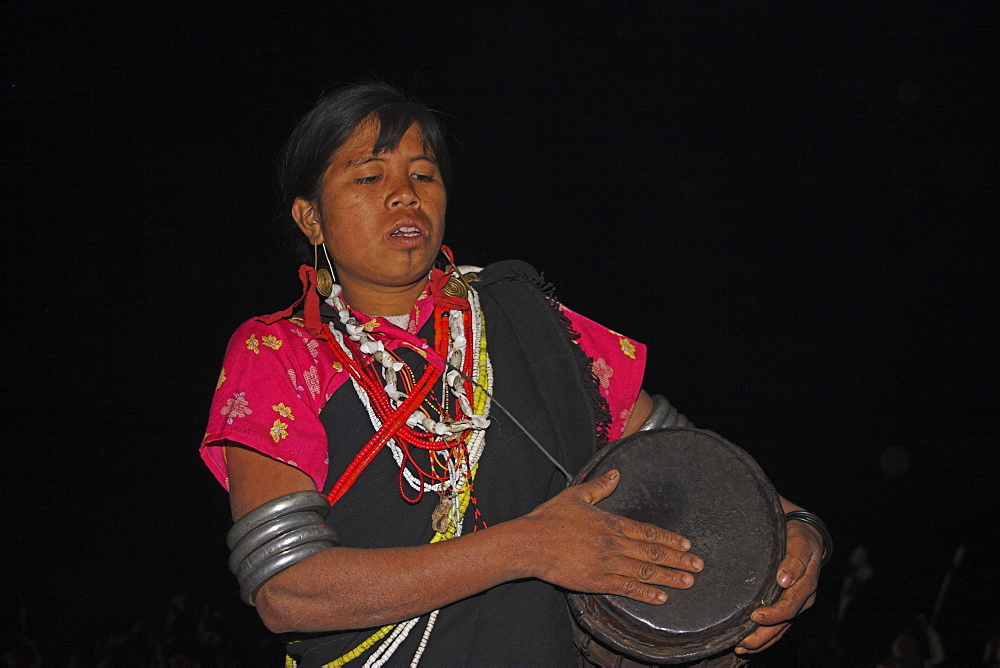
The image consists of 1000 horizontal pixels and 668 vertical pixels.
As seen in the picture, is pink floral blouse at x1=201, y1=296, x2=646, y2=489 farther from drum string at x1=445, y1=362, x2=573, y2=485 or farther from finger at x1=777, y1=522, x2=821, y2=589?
finger at x1=777, y1=522, x2=821, y2=589

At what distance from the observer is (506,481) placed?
5.04 ft

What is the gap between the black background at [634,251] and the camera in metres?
3.06

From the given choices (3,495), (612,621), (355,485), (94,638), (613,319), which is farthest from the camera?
(613,319)

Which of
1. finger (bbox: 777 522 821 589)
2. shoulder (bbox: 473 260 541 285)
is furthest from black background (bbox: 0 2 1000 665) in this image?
finger (bbox: 777 522 821 589)

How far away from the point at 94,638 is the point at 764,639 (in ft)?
9.75

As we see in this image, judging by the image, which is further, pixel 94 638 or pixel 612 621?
pixel 94 638

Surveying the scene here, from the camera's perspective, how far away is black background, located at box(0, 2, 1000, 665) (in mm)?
3059

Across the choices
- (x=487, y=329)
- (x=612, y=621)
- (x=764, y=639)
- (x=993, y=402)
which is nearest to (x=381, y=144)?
(x=487, y=329)

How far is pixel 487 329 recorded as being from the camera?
1685 mm

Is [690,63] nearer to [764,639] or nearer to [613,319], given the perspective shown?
[613,319]

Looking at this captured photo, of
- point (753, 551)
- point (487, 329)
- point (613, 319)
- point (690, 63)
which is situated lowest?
point (613, 319)

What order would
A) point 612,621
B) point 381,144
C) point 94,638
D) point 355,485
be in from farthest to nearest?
point 94,638, point 381,144, point 355,485, point 612,621

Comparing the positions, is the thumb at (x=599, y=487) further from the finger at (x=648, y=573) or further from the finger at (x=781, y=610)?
the finger at (x=781, y=610)

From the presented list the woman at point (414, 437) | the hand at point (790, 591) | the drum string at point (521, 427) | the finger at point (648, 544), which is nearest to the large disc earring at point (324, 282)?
the woman at point (414, 437)
